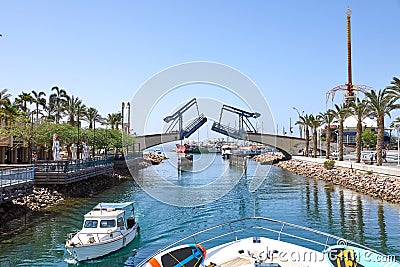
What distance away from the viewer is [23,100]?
7519 cm

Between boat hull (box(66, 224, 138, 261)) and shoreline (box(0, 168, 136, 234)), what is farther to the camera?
shoreline (box(0, 168, 136, 234))

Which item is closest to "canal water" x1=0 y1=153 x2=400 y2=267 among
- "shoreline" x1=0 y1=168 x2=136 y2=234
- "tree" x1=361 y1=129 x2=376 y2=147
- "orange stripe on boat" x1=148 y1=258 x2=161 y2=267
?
"shoreline" x1=0 y1=168 x2=136 y2=234

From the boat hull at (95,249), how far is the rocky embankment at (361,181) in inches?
921

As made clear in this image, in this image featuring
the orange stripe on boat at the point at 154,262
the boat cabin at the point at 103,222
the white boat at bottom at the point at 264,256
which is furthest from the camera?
the boat cabin at the point at 103,222

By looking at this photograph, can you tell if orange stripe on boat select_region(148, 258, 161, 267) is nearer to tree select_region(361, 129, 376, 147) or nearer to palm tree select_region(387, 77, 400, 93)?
palm tree select_region(387, 77, 400, 93)

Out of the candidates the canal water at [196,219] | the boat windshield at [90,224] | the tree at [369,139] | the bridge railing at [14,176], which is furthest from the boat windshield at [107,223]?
the tree at [369,139]

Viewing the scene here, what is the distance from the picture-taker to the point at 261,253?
12.0 m

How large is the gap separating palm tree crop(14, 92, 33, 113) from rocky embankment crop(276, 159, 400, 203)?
167 feet

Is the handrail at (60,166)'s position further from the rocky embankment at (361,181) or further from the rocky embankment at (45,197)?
the rocky embankment at (361,181)

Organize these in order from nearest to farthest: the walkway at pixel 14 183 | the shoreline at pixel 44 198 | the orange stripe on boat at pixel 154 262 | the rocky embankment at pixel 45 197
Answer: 1. the orange stripe on boat at pixel 154 262
2. the walkway at pixel 14 183
3. the shoreline at pixel 44 198
4. the rocky embankment at pixel 45 197

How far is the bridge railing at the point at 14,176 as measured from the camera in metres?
23.1

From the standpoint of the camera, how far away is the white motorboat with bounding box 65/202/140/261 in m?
17.9

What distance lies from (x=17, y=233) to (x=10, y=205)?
4153 mm

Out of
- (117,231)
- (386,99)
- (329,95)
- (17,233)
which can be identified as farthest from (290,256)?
(329,95)
